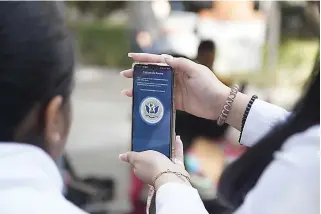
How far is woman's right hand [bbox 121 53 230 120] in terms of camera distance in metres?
1.23

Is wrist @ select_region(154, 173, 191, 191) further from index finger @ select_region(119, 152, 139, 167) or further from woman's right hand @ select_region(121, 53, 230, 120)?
woman's right hand @ select_region(121, 53, 230, 120)

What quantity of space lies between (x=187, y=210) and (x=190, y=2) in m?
3.23

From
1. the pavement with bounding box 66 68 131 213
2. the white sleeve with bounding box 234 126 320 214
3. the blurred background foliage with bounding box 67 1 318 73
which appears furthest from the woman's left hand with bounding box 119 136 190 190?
the blurred background foliage with bounding box 67 1 318 73

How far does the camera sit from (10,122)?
3.26 feet

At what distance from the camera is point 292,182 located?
878 millimetres

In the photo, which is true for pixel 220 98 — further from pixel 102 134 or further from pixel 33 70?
pixel 102 134

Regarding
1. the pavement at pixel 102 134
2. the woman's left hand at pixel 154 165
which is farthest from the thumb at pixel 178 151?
the pavement at pixel 102 134

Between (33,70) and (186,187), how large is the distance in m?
0.32

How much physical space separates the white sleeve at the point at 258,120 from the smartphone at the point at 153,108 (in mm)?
233

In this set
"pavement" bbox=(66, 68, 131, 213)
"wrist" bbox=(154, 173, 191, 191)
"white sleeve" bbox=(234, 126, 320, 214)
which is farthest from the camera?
"pavement" bbox=(66, 68, 131, 213)

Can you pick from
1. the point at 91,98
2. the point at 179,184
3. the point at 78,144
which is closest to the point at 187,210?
the point at 179,184

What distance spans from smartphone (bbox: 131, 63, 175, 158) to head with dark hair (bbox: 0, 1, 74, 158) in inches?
5.3

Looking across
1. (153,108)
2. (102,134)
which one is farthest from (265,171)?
(102,134)

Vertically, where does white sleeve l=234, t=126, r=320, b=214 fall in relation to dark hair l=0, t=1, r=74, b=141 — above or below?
below
